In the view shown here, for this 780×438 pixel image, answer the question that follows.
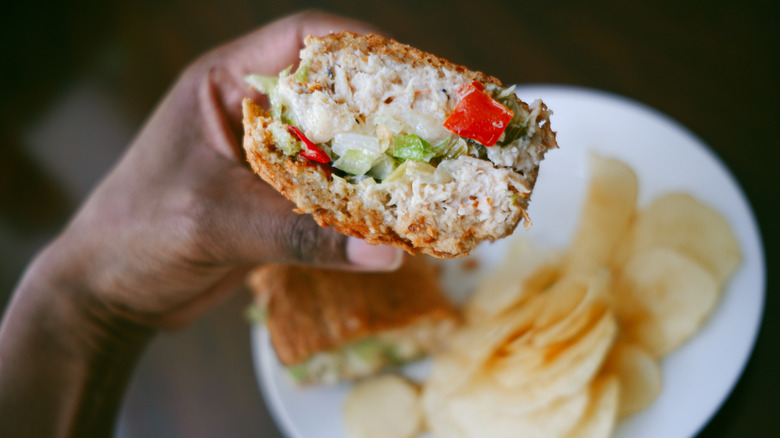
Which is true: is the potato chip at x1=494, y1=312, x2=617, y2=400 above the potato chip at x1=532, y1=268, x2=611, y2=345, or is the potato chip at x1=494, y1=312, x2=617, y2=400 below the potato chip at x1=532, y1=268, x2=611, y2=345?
below

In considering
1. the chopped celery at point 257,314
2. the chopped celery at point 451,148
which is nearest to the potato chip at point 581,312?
the chopped celery at point 451,148

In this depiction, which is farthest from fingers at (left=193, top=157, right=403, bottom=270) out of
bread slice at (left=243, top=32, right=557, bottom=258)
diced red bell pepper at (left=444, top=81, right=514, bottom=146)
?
diced red bell pepper at (left=444, top=81, right=514, bottom=146)

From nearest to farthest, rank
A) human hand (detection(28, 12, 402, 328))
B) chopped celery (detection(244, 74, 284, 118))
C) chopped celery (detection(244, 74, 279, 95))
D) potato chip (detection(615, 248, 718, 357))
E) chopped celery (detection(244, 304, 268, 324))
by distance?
1. chopped celery (detection(244, 74, 284, 118))
2. chopped celery (detection(244, 74, 279, 95))
3. human hand (detection(28, 12, 402, 328))
4. potato chip (detection(615, 248, 718, 357))
5. chopped celery (detection(244, 304, 268, 324))

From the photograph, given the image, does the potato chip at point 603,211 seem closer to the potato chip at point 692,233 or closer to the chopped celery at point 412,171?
the potato chip at point 692,233

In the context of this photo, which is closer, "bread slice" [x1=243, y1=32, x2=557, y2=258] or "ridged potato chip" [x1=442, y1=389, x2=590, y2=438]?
"bread slice" [x1=243, y1=32, x2=557, y2=258]

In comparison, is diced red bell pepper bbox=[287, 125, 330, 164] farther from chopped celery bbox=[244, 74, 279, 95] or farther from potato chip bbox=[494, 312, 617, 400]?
potato chip bbox=[494, 312, 617, 400]

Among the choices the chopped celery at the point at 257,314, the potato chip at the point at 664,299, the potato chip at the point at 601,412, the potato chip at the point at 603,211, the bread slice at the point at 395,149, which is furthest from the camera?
the chopped celery at the point at 257,314

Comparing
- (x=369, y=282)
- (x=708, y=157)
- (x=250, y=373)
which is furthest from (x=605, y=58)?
(x=250, y=373)
